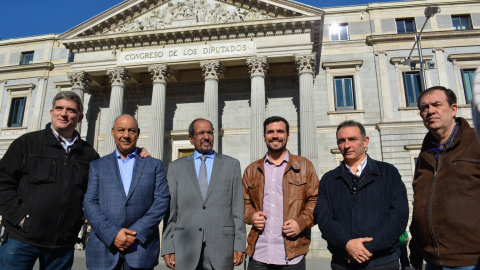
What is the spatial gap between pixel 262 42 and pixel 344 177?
16.6 metres

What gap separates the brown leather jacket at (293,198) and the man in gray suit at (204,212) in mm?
158

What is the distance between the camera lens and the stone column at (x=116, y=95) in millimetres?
19734

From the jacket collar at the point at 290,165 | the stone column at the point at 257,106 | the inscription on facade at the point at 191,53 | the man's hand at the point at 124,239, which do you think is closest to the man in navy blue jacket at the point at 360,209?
the jacket collar at the point at 290,165

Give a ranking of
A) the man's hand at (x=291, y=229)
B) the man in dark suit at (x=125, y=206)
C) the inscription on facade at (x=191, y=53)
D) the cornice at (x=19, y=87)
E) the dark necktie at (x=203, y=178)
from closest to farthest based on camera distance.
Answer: the man in dark suit at (x=125, y=206) → the man's hand at (x=291, y=229) → the dark necktie at (x=203, y=178) → the inscription on facade at (x=191, y=53) → the cornice at (x=19, y=87)

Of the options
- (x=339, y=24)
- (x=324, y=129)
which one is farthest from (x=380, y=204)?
(x=339, y=24)

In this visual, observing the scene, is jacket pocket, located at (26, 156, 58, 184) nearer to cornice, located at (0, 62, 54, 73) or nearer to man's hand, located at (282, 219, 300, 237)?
man's hand, located at (282, 219, 300, 237)

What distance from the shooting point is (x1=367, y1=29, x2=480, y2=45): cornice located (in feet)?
65.3

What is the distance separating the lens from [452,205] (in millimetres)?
3139

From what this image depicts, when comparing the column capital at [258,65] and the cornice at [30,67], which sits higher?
the cornice at [30,67]

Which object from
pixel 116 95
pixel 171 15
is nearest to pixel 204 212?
pixel 116 95

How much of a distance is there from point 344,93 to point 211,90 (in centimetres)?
822

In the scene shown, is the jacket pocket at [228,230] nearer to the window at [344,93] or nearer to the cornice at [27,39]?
the window at [344,93]

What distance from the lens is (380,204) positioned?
3.64 meters

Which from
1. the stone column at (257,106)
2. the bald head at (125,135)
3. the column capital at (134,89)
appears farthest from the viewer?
the column capital at (134,89)
